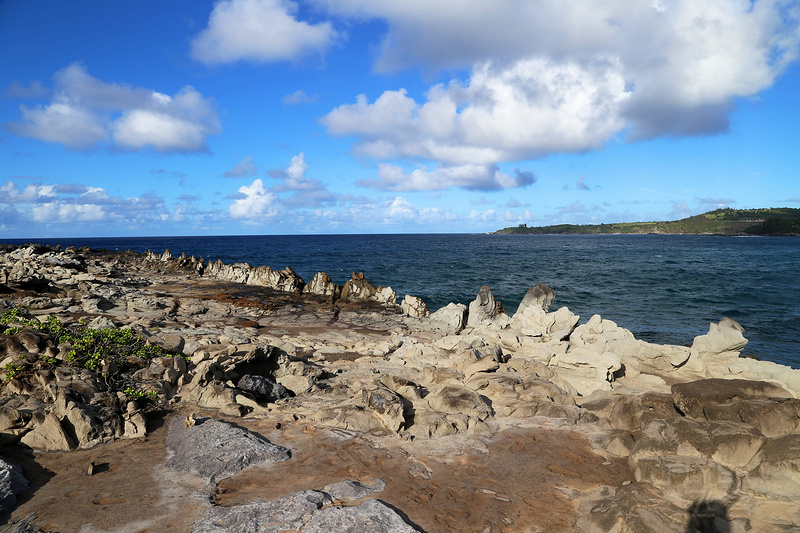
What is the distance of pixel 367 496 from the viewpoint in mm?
6645

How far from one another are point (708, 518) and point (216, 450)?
813cm

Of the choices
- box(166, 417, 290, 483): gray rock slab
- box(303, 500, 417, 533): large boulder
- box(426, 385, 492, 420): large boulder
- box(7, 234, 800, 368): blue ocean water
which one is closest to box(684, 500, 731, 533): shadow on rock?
box(303, 500, 417, 533): large boulder

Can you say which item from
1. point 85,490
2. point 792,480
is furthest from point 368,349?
point 792,480

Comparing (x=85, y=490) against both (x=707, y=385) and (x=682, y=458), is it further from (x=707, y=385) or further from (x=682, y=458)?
(x=707, y=385)

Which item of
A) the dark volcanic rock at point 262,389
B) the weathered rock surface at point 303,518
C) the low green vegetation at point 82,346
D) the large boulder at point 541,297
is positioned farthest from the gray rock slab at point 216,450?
the large boulder at point 541,297

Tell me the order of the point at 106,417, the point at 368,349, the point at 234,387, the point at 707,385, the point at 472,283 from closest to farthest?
the point at 106,417, the point at 707,385, the point at 234,387, the point at 368,349, the point at 472,283

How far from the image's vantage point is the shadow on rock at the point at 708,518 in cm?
610

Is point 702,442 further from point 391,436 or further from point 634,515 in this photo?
point 391,436

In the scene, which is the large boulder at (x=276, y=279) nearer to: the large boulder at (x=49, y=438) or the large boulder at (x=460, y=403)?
the large boulder at (x=460, y=403)

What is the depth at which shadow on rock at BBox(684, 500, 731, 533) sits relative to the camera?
6.10 meters

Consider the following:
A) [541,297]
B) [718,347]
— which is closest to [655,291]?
[541,297]

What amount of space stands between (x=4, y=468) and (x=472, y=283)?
3757 centimetres

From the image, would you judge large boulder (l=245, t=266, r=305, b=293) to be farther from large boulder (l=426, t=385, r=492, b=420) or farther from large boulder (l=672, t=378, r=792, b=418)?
large boulder (l=672, t=378, r=792, b=418)

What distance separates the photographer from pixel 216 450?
7688 millimetres
